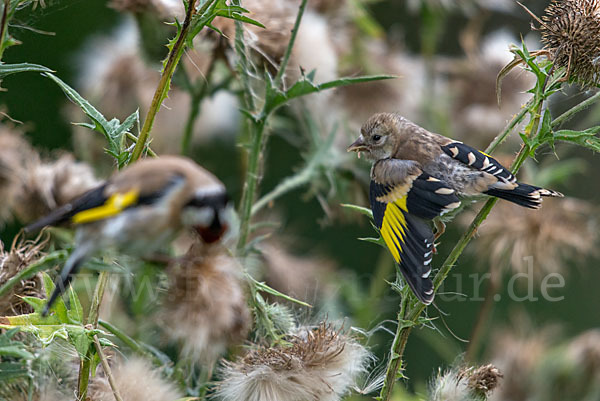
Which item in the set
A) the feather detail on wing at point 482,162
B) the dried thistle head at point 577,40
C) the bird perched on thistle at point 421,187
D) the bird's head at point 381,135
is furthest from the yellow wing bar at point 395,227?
the dried thistle head at point 577,40

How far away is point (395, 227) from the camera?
47.8 inches

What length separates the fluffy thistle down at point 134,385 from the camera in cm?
110

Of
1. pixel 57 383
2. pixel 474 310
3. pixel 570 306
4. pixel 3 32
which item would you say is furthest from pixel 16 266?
pixel 570 306

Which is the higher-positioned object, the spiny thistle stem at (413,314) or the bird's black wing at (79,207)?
the bird's black wing at (79,207)

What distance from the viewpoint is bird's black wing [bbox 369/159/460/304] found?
3.52ft

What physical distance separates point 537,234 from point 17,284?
1.31m

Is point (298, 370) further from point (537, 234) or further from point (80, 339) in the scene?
point (537, 234)

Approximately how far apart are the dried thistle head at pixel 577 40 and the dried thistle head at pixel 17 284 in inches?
33.1

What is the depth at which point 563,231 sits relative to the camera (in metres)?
1.91

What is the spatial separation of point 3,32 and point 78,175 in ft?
2.41

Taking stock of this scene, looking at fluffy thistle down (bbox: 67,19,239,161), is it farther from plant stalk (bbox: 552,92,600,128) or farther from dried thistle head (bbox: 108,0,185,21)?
plant stalk (bbox: 552,92,600,128)

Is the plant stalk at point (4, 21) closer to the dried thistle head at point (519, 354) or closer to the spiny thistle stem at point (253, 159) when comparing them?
the spiny thistle stem at point (253, 159)

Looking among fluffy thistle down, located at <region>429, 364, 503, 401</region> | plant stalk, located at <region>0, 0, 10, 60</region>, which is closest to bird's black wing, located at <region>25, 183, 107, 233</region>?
plant stalk, located at <region>0, 0, 10, 60</region>

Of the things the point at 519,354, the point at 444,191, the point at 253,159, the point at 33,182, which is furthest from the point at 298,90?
the point at 519,354
